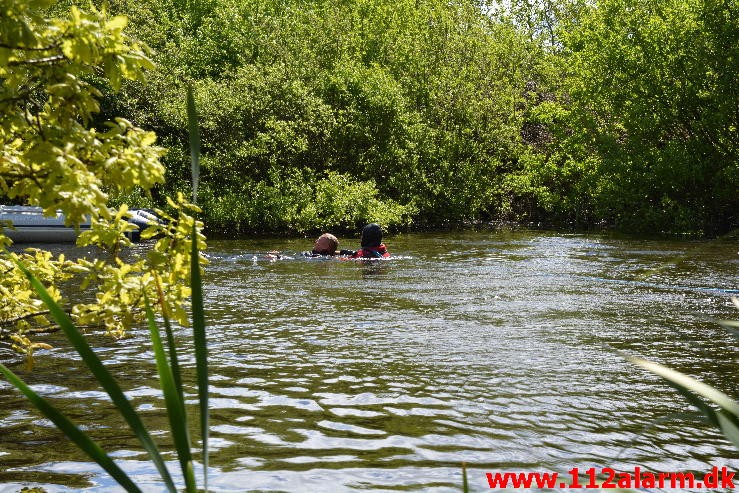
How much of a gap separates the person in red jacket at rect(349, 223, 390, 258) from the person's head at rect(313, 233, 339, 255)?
669 mm

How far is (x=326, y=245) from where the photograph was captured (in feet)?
66.3

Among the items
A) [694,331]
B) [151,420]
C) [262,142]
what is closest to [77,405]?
[151,420]

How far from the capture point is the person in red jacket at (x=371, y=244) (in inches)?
772

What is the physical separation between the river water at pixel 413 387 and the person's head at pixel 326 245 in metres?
4.74

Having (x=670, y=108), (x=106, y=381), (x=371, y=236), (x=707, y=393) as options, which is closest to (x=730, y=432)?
(x=707, y=393)

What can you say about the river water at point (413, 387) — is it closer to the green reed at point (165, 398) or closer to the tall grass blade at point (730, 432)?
the tall grass blade at point (730, 432)

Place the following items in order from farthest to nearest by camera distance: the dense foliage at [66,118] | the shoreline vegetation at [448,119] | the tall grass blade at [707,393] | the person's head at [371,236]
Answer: the shoreline vegetation at [448,119], the person's head at [371,236], the dense foliage at [66,118], the tall grass blade at [707,393]

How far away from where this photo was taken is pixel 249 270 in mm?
17750

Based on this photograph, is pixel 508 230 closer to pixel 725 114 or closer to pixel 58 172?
pixel 725 114

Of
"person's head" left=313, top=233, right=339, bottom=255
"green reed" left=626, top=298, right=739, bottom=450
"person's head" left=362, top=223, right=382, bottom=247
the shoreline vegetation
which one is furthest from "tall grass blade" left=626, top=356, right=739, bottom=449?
the shoreline vegetation

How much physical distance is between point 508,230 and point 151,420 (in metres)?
27.5
